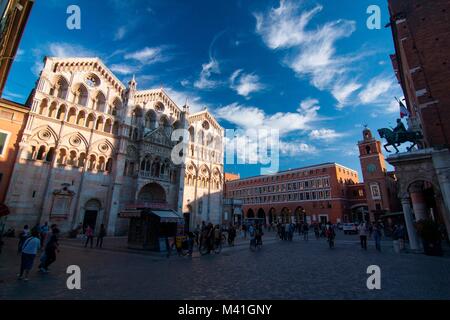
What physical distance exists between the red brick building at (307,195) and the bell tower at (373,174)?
5.46 meters

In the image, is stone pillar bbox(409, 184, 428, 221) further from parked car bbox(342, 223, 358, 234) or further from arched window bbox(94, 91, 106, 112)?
arched window bbox(94, 91, 106, 112)

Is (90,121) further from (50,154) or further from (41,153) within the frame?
(41,153)

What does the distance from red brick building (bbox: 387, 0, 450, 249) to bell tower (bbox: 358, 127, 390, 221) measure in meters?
35.0

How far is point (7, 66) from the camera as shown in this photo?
44.6ft

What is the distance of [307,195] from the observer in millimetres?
61188

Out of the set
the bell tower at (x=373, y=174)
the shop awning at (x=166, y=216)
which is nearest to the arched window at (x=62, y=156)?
the shop awning at (x=166, y=216)

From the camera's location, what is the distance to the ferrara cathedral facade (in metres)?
21.8

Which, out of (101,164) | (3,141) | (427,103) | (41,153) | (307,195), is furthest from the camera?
(307,195)

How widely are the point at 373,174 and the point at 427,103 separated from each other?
42515mm

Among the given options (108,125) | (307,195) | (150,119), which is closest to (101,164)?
(108,125)

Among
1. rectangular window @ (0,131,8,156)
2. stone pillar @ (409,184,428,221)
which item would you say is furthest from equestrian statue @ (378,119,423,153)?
rectangular window @ (0,131,8,156)
